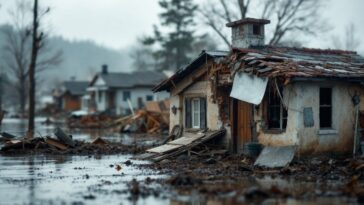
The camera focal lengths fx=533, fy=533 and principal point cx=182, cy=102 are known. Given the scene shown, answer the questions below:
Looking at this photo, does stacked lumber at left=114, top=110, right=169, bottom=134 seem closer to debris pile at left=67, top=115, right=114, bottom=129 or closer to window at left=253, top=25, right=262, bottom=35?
debris pile at left=67, top=115, right=114, bottom=129

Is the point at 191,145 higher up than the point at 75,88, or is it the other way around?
the point at 75,88

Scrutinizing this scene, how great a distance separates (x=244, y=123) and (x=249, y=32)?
4.30 m

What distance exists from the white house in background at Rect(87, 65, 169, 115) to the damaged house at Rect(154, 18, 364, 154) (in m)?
37.2

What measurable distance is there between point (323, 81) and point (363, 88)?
224 centimetres

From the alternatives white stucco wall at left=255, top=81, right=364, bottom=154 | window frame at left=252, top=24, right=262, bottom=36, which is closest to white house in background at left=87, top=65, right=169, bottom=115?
window frame at left=252, top=24, right=262, bottom=36

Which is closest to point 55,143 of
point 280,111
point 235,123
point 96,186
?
point 235,123

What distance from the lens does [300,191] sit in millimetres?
12875

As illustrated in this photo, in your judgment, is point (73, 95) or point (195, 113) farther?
point (73, 95)

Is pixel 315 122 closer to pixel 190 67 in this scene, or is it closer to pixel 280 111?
pixel 280 111

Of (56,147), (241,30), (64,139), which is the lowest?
(56,147)

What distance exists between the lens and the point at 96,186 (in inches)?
554

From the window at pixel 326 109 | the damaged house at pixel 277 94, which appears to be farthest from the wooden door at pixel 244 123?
the window at pixel 326 109

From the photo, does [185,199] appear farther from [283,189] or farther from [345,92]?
[345,92]

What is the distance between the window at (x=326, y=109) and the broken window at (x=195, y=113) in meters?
5.60
